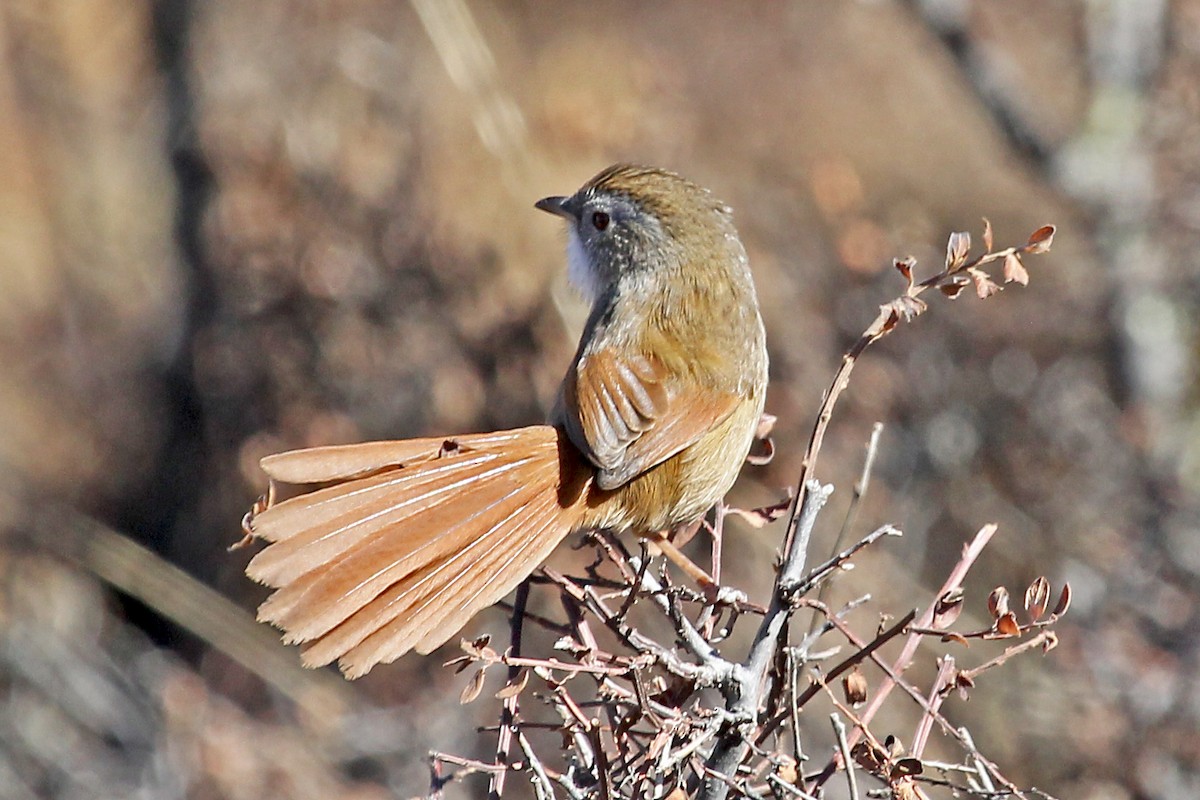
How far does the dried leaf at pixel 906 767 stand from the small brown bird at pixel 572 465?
90 centimetres

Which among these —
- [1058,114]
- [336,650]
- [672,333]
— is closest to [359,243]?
[672,333]

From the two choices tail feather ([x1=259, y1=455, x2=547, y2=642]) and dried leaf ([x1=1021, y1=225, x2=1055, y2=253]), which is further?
tail feather ([x1=259, y1=455, x2=547, y2=642])

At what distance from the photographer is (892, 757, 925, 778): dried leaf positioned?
2.05 m

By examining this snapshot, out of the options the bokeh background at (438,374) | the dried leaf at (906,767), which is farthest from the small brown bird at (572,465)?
the bokeh background at (438,374)

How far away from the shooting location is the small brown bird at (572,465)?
8.19 ft

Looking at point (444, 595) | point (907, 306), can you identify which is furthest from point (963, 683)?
point (444, 595)

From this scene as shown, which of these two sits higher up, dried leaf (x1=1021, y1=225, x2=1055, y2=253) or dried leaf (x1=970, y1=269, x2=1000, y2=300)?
dried leaf (x1=1021, y1=225, x2=1055, y2=253)

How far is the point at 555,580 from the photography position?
2504 mm

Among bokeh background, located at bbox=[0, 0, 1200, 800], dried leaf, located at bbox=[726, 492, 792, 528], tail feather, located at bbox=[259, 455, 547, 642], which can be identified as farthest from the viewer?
bokeh background, located at bbox=[0, 0, 1200, 800]

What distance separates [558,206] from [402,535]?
1.80m

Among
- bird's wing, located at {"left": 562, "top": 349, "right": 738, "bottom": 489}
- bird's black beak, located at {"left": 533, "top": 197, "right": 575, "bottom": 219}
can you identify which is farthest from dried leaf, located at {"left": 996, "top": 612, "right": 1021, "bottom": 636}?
bird's black beak, located at {"left": 533, "top": 197, "right": 575, "bottom": 219}

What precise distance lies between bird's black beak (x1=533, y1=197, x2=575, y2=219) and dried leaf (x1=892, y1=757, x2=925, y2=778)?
2.46 metres

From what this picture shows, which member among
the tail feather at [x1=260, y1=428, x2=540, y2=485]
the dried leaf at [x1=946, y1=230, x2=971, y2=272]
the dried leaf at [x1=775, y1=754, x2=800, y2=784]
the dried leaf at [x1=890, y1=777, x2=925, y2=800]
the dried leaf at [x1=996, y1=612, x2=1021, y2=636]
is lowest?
the dried leaf at [x1=890, y1=777, x2=925, y2=800]

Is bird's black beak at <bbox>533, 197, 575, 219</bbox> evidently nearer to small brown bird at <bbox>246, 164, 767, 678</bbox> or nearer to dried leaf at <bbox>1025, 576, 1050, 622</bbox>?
small brown bird at <bbox>246, 164, 767, 678</bbox>
